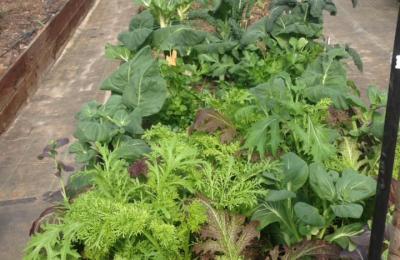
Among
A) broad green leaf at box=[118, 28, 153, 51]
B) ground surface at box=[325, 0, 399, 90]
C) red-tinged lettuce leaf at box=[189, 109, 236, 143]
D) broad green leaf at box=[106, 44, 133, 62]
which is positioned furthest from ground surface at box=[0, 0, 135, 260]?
ground surface at box=[325, 0, 399, 90]

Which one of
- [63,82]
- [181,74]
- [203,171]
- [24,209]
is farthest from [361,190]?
[63,82]

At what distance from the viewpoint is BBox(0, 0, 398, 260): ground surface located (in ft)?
12.6

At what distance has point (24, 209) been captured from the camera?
3.78 m

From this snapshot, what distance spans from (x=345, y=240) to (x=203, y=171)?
1.91ft

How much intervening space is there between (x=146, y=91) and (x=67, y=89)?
3449 mm

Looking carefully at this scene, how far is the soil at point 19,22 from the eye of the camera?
20.2 feet

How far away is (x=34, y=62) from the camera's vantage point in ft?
20.0

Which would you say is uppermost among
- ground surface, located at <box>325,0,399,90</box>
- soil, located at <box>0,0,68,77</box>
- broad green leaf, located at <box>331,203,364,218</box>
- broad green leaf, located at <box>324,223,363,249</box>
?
broad green leaf, located at <box>331,203,364,218</box>

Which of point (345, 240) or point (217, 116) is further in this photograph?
point (217, 116)

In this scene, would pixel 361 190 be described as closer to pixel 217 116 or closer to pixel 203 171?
pixel 203 171

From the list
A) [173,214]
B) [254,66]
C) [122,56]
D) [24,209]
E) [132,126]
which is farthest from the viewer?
[24,209]

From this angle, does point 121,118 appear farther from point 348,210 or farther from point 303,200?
point 348,210

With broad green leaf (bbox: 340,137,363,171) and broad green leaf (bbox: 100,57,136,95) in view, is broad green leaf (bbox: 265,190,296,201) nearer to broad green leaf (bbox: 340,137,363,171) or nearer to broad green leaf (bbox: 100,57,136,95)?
broad green leaf (bbox: 340,137,363,171)

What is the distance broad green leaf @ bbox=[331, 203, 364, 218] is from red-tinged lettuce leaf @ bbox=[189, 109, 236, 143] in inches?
25.1
